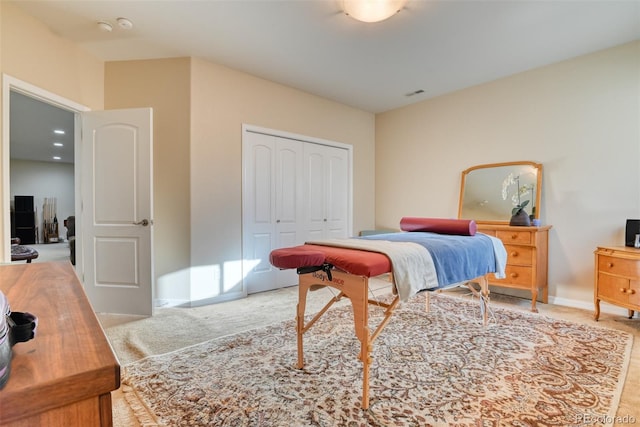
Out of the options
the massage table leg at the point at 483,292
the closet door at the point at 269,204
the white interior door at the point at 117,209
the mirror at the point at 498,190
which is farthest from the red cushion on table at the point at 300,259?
the mirror at the point at 498,190

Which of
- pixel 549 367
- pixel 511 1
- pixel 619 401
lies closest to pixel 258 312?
pixel 549 367

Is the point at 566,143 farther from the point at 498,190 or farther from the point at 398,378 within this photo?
the point at 398,378

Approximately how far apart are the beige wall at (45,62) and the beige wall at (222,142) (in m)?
1.02

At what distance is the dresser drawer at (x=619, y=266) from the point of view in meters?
2.53

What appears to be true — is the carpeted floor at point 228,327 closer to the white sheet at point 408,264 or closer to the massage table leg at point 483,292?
the massage table leg at point 483,292

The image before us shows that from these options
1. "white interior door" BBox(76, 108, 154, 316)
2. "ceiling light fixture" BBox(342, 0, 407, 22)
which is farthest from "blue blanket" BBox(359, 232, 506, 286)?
"white interior door" BBox(76, 108, 154, 316)

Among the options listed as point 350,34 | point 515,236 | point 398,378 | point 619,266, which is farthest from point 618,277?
point 350,34

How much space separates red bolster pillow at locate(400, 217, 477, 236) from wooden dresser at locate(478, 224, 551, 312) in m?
1.18

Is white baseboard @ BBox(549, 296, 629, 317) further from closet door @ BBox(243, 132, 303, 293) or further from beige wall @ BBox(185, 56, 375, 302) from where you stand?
beige wall @ BBox(185, 56, 375, 302)

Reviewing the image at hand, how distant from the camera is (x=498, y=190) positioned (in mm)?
3752

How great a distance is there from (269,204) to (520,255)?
2.89m

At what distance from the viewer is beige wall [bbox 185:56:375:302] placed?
3305mm

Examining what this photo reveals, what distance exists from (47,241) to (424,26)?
38.2ft

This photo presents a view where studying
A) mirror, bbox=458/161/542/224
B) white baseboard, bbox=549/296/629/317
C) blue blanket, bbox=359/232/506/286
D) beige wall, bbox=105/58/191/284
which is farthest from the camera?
mirror, bbox=458/161/542/224
